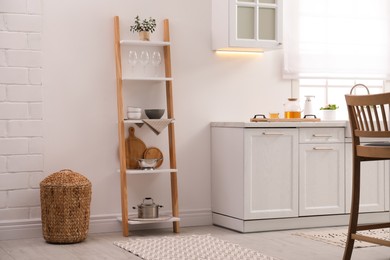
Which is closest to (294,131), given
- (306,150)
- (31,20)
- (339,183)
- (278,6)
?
(306,150)

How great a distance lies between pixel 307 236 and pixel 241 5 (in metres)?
1.83

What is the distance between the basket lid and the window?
7.15ft

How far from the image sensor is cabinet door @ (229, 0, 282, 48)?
17.9 feet

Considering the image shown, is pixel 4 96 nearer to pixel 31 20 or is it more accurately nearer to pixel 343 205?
pixel 31 20

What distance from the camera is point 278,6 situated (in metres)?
5.62

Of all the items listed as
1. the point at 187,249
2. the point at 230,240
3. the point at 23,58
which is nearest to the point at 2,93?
the point at 23,58

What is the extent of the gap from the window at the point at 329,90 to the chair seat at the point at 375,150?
2322 millimetres

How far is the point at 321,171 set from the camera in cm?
545

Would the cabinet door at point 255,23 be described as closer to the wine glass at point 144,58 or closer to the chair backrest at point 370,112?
the wine glass at point 144,58

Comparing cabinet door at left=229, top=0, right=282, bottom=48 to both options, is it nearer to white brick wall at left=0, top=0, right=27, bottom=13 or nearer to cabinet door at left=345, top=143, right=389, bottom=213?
cabinet door at left=345, top=143, right=389, bottom=213

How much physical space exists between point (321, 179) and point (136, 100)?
1.55 meters

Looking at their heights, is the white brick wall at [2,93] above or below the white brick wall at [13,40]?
below

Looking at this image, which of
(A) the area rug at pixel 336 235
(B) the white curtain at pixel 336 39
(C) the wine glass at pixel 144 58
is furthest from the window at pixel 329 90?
(C) the wine glass at pixel 144 58

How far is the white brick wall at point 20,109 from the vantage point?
501cm
